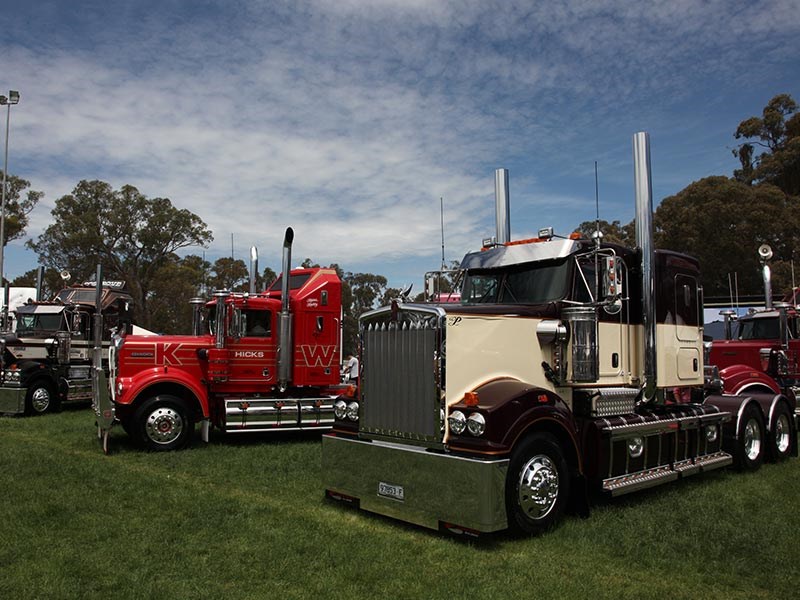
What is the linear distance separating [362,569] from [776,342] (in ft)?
39.3

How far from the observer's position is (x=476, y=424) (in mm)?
5824

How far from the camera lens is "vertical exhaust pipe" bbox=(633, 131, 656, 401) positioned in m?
7.82

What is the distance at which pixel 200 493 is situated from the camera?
25.9 feet

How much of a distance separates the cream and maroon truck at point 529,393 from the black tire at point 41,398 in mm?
11828

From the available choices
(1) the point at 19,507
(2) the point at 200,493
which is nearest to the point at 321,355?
(2) the point at 200,493

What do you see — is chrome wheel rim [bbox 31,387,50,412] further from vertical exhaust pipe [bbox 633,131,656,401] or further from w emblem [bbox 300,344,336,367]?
vertical exhaust pipe [bbox 633,131,656,401]

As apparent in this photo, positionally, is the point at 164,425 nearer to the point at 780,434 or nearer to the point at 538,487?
the point at 538,487

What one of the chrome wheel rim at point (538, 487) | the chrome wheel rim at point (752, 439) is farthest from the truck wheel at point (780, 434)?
the chrome wheel rim at point (538, 487)

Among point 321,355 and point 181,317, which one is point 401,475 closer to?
point 321,355

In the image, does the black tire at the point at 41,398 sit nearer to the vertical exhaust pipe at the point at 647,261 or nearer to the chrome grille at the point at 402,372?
the chrome grille at the point at 402,372

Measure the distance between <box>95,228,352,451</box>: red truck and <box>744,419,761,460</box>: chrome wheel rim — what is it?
6382 millimetres

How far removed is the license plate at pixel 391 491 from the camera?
630cm

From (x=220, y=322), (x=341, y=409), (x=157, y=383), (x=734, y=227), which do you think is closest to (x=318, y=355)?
(x=220, y=322)

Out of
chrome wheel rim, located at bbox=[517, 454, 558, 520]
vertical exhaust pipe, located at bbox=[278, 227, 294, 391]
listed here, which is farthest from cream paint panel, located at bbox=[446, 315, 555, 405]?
vertical exhaust pipe, located at bbox=[278, 227, 294, 391]
